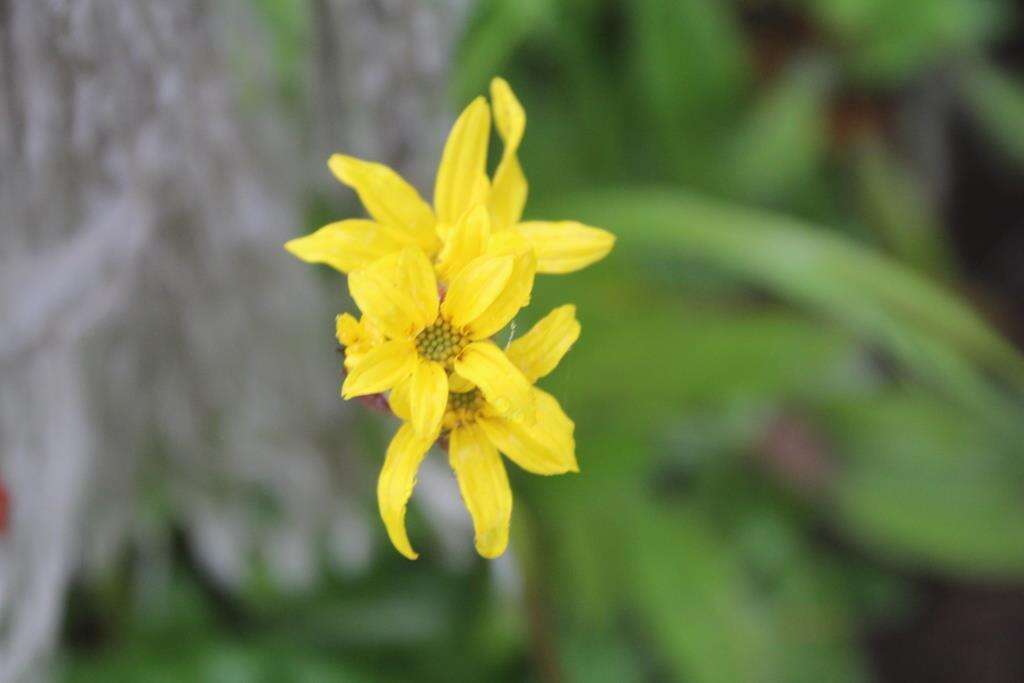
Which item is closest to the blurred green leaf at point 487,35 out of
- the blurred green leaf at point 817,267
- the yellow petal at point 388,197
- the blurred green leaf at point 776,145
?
the blurred green leaf at point 817,267

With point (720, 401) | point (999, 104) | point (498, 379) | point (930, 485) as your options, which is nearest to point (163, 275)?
point (498, 379)

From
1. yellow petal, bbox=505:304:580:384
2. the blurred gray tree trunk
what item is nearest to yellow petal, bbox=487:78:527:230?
yellow petal, bbox=505:304:580:384

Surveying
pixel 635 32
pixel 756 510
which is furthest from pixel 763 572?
pixel 635 32

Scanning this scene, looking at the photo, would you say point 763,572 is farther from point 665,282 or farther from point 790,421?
point 665,282

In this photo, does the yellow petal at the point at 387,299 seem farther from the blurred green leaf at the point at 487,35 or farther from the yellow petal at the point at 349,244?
the blurred green leaf at the point at 487,35

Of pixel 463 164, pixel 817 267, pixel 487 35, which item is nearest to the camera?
pixel 463 164

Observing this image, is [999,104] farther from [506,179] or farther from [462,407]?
[462,407]

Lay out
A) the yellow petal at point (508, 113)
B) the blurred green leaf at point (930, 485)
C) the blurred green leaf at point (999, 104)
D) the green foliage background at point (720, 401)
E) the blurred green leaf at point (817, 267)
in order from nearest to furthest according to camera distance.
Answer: the yellow petal at point (508, 113) < the blurred green leaf at point (817, 267) < the green foliage background at point (720, 401) < the blurred green leaf at point (930, 485) < the blurred green leaf at point (999, 104)
